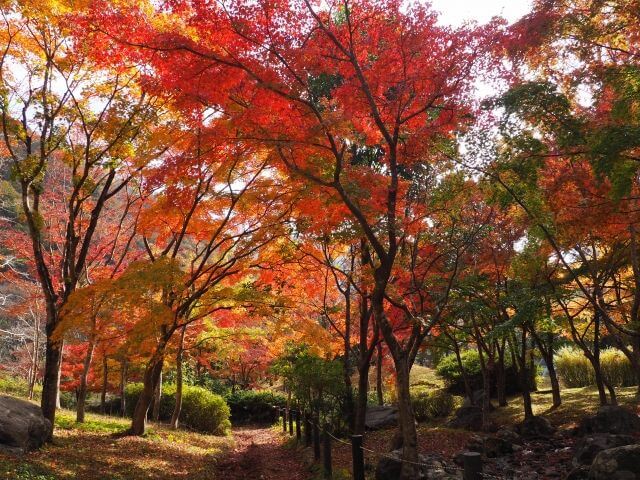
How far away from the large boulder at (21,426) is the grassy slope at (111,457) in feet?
0.78

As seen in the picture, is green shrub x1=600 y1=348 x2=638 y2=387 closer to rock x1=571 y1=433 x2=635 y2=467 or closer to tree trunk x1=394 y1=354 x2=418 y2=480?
rock x1=571 y1=433 x2=635 y2=467

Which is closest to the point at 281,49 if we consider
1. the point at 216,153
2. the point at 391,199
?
the point at 391,199

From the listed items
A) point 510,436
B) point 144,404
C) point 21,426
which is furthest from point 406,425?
point 144,404

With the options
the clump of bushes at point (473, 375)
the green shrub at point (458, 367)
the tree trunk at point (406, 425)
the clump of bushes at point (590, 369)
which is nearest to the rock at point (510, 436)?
the tree trunk at point (406, 425)

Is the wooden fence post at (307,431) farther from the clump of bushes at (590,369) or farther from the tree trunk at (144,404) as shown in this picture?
the clump of bushes at (590,369)

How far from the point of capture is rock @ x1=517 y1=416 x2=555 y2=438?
39.3 feet

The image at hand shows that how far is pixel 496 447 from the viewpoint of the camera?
10578mm

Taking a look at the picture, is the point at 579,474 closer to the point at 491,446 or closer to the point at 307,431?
the point at 491,446

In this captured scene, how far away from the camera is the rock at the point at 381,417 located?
50.3ft

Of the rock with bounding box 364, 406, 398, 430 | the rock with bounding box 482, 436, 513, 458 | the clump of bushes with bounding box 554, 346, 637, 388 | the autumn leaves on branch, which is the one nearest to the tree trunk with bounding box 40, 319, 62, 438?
the autumn leaves on branch

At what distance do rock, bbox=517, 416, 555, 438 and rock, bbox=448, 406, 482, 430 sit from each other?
183cm

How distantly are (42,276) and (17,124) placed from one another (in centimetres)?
332

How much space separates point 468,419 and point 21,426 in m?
11.7

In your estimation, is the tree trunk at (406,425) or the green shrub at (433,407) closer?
the tree trunk at (406,425)
